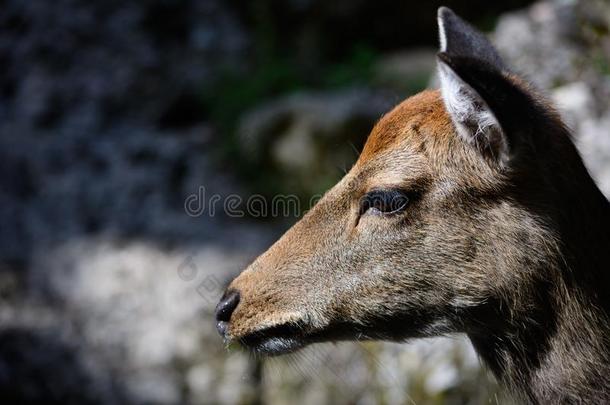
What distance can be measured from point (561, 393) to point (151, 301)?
13.2 feet

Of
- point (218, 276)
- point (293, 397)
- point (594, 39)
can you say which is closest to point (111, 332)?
point (218, 276)

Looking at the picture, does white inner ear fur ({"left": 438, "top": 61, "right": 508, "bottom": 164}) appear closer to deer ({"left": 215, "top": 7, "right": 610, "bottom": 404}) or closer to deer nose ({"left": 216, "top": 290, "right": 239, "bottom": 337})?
deer ({"left": 215, "top": 7, "right": 610, "bottom": 404})

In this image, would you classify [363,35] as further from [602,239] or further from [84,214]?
[602,239]

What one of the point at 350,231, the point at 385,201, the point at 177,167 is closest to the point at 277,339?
the point at 350,231

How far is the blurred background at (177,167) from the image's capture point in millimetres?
6102

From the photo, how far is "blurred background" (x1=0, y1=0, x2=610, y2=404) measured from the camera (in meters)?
6.10

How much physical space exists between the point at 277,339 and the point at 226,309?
24cm

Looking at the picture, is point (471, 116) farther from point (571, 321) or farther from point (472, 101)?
point (571, 321)

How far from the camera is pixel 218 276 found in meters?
6.50

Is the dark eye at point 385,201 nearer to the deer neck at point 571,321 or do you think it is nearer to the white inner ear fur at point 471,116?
the white inner ear fur at point 471,116

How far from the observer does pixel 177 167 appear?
24.3ft

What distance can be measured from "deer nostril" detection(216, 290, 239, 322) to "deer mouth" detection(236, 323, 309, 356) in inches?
4.4

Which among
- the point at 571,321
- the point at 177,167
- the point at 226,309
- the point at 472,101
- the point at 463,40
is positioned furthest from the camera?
the point at 177,167

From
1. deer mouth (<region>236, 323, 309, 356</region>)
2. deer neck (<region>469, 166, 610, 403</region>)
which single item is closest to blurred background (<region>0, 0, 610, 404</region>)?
deer mouth (<region>236, 323, 309, 356</region>)
